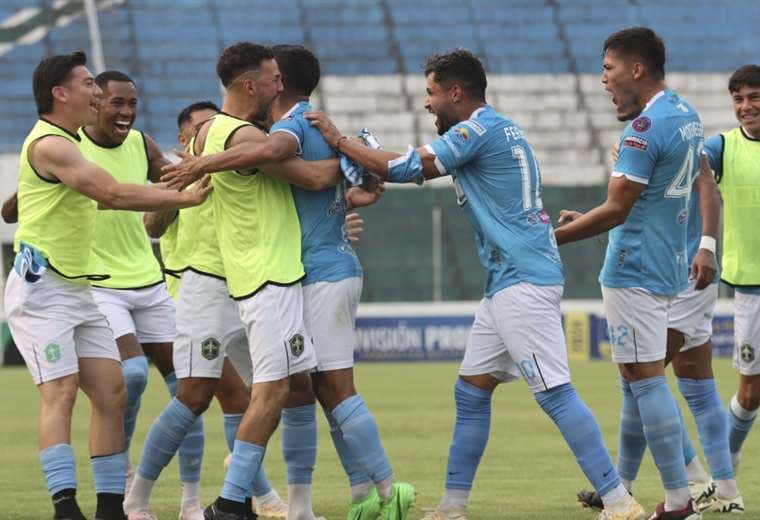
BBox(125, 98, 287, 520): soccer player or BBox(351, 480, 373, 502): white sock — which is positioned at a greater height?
BBox(125, 98, 287, 520): soccer player

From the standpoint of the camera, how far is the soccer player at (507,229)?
22.7 feet

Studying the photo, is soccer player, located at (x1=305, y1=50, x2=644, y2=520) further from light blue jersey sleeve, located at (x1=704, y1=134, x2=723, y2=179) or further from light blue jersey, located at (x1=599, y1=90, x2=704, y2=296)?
light blue jersey sleeve, located at (x1=704, y1=134, x2=723, y2=179)

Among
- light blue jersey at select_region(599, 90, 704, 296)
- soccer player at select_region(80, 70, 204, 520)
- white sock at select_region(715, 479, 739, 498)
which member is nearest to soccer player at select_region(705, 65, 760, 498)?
white sock at select_region(715, 479, 739, 498)

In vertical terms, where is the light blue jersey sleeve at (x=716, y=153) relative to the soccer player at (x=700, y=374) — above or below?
above

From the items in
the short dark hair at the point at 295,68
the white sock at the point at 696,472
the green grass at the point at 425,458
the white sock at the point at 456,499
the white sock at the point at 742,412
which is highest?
the short dark hair at the point at 295,68

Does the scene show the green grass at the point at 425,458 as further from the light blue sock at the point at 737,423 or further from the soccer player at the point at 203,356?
the soccer player at the point at 203,356

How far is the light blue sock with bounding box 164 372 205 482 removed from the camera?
7.98m

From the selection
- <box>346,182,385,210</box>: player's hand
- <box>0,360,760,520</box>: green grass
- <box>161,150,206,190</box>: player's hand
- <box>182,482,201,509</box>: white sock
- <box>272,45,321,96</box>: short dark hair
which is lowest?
<box>0,360,760,520</box>: green grass

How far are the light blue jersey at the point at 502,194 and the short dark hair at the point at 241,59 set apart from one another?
A: 0.86 m

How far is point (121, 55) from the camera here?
3247cm

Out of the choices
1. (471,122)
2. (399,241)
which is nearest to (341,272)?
(471,122)

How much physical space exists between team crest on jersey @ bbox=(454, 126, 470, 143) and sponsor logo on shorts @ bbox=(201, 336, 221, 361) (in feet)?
5.00

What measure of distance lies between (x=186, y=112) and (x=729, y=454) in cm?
383

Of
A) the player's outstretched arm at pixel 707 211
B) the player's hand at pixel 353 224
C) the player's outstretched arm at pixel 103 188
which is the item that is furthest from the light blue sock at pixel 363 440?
the player's outstretched arm at pixel 707 211
